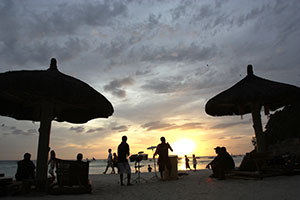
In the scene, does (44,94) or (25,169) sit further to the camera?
(25,169)

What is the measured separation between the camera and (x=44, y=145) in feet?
22.0

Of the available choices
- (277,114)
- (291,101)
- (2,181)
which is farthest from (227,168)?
(277,114)

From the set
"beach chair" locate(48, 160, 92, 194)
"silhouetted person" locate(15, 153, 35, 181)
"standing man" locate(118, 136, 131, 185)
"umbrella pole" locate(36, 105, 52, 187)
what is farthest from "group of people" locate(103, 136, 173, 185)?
"silhouetted person" locate(15, 153, 35, 181)

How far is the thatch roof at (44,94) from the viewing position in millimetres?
5695

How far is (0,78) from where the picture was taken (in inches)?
228

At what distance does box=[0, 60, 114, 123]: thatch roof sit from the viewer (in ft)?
18.7

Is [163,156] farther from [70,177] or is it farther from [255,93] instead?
[255,93]

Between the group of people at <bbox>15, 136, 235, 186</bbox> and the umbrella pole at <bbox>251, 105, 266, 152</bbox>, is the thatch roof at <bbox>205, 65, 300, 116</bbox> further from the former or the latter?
the group of people at <bbox>15, 136, 235, 186</bbox>

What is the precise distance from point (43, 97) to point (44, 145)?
1450mm

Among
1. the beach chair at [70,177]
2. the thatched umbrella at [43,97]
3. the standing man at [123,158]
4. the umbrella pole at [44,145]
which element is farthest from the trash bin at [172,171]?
the umbrella pole at [44,145]

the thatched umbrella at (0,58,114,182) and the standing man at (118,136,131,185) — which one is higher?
the thatched umbrella at (0,58,114,182)

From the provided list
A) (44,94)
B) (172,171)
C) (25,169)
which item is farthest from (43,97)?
(172,171)

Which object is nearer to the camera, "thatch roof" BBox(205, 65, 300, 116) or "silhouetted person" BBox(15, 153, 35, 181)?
"silhouetted person" BBox(15, 153, 35, 181)

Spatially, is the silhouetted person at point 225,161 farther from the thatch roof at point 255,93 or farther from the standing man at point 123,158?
the standing man at point 123,158
